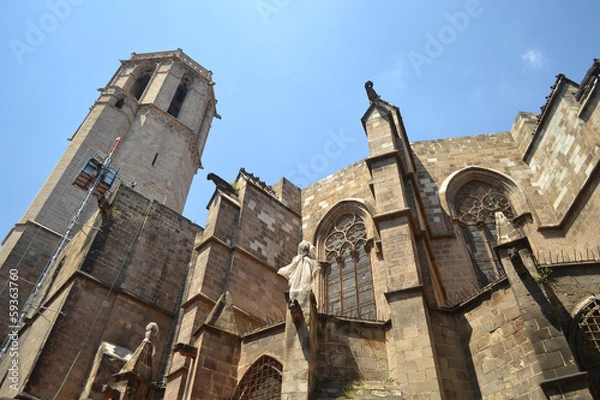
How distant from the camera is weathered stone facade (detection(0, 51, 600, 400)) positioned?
22.9 ft

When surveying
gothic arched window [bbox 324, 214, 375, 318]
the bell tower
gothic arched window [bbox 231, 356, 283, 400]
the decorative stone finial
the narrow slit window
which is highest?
the narrow slit window

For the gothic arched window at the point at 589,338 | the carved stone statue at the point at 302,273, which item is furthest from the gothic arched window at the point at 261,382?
the gothic arched window at the point at 589,338

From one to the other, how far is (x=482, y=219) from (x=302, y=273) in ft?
21.0

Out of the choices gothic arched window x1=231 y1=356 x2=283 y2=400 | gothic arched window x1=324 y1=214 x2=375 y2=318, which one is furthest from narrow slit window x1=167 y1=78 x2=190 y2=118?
gothic arched window x1=231 y1=356 x2=283 y2=400

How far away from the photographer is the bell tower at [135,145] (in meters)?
16.2

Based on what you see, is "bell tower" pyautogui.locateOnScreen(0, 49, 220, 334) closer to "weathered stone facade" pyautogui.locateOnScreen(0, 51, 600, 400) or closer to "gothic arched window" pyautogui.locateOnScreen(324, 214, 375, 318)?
"weathered stone facade" pyautogui.locateOnScreen(0, 51, 600, 400)

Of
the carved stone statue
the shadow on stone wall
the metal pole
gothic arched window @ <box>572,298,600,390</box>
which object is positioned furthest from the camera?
the metal pole

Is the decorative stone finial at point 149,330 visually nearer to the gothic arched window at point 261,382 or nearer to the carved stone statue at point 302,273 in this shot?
the gothic arched window at point 261,382

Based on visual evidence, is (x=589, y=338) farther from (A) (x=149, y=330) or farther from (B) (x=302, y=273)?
(A) (x=149, y=330)

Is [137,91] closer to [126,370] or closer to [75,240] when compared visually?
[75,240]

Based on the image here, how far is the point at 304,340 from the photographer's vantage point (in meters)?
7.34

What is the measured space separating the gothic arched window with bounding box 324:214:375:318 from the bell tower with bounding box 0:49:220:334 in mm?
7069

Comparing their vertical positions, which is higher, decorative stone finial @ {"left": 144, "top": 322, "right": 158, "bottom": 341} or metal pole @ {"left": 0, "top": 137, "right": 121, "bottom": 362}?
metal pole @ {"left": 0, "top": 137, "right": 121, "bottom": 362}

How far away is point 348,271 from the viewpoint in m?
12.4
